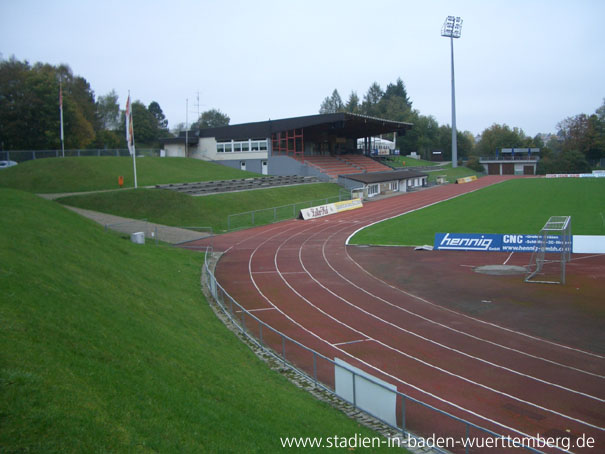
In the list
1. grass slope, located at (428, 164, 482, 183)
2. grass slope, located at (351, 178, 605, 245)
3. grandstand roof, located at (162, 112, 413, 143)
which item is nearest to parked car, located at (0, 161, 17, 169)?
grandstand roof, located at (162, 112, 413, 143)

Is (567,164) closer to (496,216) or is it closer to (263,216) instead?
(496,216)

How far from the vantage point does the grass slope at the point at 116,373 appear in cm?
634

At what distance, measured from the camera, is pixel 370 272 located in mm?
24922

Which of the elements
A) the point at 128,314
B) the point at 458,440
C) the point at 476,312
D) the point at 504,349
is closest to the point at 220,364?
the point at 128,314

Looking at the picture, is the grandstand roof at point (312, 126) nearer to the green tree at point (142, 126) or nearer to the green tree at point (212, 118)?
the green tree at point (142, 126)

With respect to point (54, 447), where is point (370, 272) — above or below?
below

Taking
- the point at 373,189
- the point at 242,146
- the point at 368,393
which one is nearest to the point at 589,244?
the point at 368,393

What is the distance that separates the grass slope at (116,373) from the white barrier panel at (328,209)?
2806 centimetres

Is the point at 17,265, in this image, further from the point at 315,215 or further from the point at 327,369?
the point at 315,215

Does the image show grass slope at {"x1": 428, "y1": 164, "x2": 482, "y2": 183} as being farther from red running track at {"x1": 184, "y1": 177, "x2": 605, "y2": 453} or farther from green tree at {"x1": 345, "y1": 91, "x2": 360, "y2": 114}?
red running track at {"x1": 184, "y1": 177, "x2": 605, "y2": 453}

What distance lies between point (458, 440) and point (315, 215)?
35.8 meters

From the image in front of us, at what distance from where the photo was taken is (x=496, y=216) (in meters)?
42.8

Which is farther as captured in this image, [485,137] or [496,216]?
[485,137]

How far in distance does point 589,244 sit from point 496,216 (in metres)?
15.4
